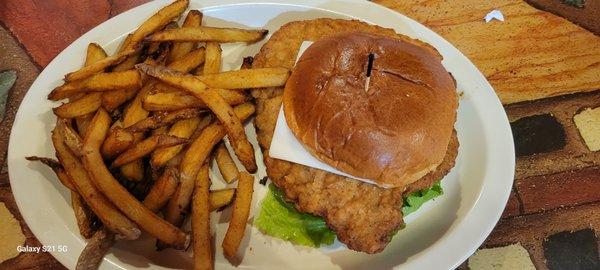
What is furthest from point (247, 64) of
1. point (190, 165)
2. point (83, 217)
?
point (83, 217)

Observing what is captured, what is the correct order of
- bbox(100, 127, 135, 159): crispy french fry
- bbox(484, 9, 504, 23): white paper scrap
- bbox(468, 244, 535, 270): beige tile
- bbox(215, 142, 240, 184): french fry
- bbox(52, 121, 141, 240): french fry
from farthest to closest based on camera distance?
1. bbox(484, 9, 504, 23): white paper scrap
2. bbox(468, 244, 535, 270): beige tile
3. bbox(215, 142, 240, 184): french fry
4. bbox(100, 127, 135, 159): crispy french fry
5. bbox(52, 121, 141, 240): french fry

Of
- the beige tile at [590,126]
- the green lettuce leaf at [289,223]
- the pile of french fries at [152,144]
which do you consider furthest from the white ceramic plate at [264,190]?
the beige tile at [590,126]

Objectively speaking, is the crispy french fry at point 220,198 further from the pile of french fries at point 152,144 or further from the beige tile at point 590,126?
the beige tile at point 590,126

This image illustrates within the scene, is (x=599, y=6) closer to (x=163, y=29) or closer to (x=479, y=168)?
(x=479, y=168)

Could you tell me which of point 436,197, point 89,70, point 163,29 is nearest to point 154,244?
point 89,70

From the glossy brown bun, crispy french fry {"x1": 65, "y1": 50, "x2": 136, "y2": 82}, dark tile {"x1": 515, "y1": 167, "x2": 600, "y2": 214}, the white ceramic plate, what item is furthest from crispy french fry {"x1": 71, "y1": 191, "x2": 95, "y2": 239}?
dark tile {"x1": 515, "y1": 167, "x2": 600, "y2": 214}

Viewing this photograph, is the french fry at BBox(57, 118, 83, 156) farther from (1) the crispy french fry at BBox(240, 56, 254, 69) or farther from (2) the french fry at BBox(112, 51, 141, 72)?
(1) the crispy french fry at BBox(240, 56, 254, 69)
